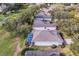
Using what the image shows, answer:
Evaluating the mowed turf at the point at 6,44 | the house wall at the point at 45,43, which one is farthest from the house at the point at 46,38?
the mowed turf at the point at 6,44

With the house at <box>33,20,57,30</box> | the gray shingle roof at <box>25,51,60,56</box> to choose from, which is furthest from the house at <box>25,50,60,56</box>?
the house at <box>33,20,57,30</box>

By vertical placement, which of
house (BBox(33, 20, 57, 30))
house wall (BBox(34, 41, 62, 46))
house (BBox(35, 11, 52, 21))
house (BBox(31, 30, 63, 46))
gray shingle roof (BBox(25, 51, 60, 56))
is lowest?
gray shingle roof (BBox(25, 51, 60, 56))

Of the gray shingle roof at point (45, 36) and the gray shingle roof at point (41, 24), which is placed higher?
the gray shingle roof at point (41, 24)

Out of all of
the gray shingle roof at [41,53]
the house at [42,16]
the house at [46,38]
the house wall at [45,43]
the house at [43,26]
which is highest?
the house at [42,16]

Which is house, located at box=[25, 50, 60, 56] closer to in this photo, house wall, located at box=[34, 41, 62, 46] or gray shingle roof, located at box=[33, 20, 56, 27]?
house wall, located at box=[34, 41, 62, 46]

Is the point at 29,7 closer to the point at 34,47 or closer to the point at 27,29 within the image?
the point at 27,29

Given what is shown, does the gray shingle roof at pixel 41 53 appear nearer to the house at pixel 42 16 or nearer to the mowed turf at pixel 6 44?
the mowed turf at pixel 6 44

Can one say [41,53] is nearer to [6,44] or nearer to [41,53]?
[41,53]

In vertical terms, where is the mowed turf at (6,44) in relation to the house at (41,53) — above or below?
above

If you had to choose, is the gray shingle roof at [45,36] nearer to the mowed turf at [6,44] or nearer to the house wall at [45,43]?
the house wall at [45,43]

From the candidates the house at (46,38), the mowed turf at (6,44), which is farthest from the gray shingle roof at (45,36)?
the mowed turf at (6,44)
